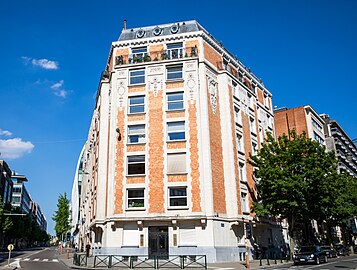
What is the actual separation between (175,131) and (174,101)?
113 inches

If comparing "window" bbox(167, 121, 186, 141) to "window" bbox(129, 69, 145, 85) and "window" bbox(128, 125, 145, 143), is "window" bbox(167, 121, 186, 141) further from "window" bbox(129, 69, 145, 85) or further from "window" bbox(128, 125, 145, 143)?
"window" bbox(129, 69, 145, 85)

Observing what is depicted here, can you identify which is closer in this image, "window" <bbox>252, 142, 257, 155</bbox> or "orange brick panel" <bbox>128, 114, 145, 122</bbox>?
"orange brick panel" <bbox>128, 114, 145, 122</bbox>

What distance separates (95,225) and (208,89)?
53.3 ft

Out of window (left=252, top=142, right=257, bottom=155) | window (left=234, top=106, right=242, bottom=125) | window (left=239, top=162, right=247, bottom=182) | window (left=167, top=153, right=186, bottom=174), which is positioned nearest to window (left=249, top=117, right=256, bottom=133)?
window (left=252, top=142, right=257, bottom=155)

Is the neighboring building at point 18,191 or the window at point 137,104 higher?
the neighboring building at point 18,191

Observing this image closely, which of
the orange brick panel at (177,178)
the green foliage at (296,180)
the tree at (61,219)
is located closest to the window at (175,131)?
the orange brick panel at (177,178)

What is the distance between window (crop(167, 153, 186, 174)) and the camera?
2842 centimetres

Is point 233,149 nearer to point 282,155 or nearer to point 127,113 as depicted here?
point 282,155

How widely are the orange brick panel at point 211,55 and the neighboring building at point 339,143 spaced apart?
3943 centimetres

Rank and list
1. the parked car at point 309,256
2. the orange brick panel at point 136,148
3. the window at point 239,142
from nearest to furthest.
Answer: the parked car at point 309,256 → the orange brick panel at point 136,148 → the window at point 239,142

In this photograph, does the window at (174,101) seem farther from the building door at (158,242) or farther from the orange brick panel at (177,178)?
the building door at (158,242)

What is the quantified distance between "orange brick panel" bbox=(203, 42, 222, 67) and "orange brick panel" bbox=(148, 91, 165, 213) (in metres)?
6.40

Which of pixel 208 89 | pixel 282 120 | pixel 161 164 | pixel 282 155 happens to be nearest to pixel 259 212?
pixel 282 155

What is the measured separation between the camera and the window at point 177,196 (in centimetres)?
2759
